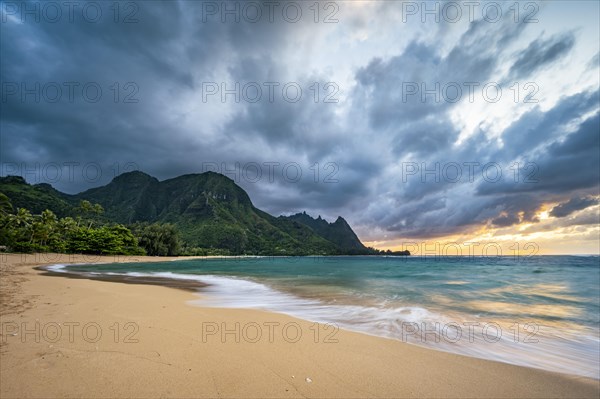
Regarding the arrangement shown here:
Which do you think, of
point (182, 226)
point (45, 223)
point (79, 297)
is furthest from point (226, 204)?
point (79, 297)

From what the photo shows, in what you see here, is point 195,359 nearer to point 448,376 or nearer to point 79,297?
point 448,376

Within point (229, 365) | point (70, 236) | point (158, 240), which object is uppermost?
point (229, 365)

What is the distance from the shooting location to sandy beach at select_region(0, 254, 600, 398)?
307 cm

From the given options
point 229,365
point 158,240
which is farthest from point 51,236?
point 229,365

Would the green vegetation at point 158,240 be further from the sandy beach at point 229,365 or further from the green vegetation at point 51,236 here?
the sandy beach at point 229,365

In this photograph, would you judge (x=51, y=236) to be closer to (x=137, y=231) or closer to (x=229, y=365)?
(x=137, y=231)

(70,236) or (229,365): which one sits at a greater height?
(229,365)

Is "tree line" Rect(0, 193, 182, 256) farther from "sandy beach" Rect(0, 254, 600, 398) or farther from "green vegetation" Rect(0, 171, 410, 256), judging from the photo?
"sandy beach" Rect(0, 254, 600, 398)

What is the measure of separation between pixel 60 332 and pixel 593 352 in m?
10.9

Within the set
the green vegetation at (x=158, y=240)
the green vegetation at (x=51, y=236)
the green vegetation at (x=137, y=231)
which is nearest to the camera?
the green vegetation at (x=51, y=236)

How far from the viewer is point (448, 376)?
3.76m

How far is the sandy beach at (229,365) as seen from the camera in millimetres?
3074

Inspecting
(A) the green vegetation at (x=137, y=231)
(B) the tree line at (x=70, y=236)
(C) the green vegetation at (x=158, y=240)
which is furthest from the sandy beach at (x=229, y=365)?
(C) the green vegetation at (x=158, y=240)

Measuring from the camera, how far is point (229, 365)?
3701 millimetres
